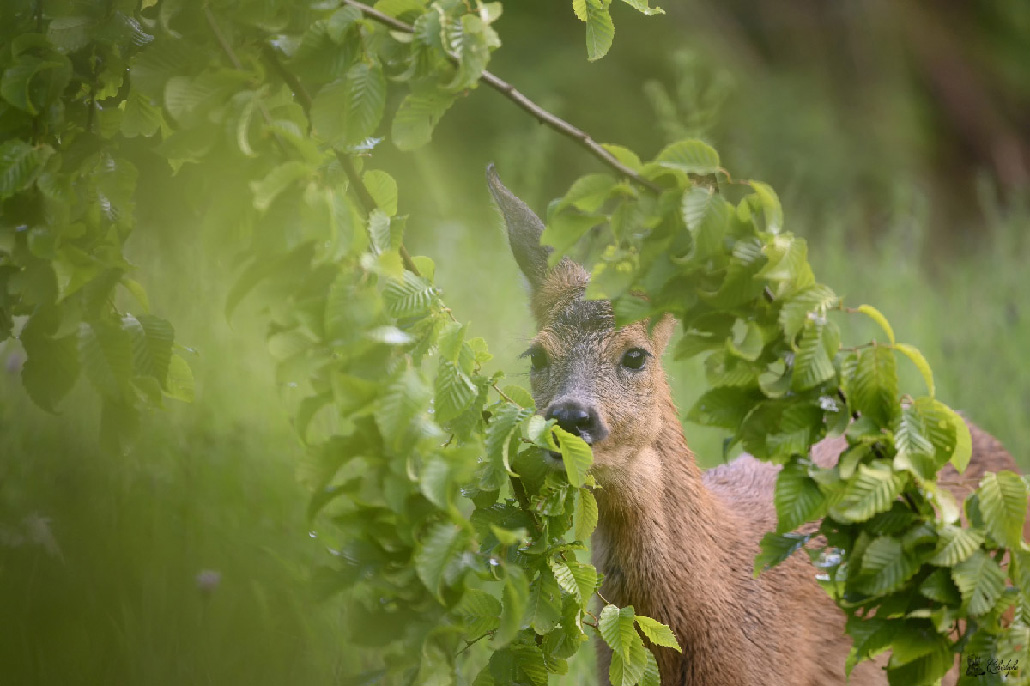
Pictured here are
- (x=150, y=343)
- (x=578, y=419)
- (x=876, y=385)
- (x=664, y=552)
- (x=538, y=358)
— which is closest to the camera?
(x=876, y=385)

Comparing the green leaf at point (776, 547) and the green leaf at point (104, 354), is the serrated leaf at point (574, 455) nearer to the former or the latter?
the green leaf at point (776, 547)

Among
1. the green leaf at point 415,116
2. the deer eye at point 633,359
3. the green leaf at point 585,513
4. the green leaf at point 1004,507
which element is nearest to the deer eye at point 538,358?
the deer eye at point 633,359

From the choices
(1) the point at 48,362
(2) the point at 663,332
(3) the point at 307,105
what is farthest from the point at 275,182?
(2) the point at 663,332

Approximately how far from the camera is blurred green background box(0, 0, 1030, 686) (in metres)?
3.21

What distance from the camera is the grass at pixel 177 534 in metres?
3.12

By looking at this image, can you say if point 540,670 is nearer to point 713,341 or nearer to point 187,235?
point 713,341

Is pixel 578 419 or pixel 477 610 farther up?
pixel 477 610

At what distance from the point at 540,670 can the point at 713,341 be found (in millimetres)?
850

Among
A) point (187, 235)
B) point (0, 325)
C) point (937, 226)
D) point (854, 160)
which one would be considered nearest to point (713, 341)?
point (0, 325)

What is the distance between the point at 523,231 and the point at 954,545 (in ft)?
6.08

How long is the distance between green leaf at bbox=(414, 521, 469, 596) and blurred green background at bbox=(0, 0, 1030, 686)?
0.26 m

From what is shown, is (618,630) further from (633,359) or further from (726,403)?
(633,359)

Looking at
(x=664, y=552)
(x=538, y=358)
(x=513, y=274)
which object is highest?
(x=538, y=358)

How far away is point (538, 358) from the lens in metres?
3.62
